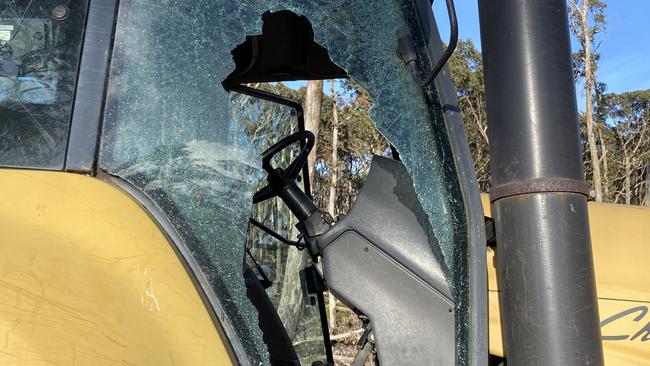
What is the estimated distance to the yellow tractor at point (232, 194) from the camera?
105 centimetres

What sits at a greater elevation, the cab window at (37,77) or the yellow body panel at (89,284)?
the cab window at (37,77)

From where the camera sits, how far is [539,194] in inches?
52.5

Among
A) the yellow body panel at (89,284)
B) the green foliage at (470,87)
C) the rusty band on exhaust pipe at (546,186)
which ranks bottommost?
the yellow body panel at (89,284)

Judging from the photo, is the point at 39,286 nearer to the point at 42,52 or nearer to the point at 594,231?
the point at 42,52

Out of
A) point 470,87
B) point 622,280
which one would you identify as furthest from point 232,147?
point 470,87

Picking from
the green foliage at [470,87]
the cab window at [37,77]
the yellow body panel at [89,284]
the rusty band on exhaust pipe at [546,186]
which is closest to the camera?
the yellow body panel at [89,284]

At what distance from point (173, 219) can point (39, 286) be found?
1.11 ft

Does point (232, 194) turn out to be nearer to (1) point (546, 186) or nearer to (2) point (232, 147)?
(2) point (232, 147)

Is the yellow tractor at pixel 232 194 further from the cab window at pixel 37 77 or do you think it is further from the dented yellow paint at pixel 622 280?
the dented yellow paint at pixel 622 280

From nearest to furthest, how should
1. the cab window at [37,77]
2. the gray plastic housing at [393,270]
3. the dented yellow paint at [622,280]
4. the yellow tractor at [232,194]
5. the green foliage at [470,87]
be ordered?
the yellow tractor at [232,194], the cab window at [37,77], the gray plastic housing at [393,270], the dented yellow paint at [622,280], the green foliage at [470,87]

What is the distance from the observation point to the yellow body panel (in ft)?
3.04

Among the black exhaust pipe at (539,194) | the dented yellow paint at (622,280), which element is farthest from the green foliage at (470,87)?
the black exhaust pipe at (539,194)

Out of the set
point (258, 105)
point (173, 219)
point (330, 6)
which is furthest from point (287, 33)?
point (173, 219)

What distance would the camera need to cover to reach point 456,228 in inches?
59.6
